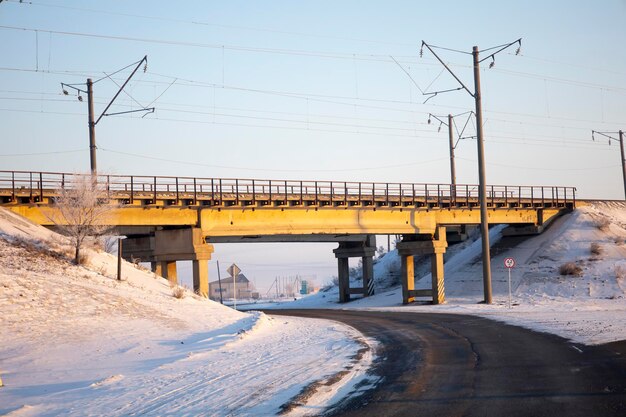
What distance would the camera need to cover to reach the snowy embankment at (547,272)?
43.6m

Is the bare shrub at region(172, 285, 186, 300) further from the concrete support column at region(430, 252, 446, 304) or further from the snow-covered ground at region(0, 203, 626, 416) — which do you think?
the concrete support column at region(430, 252, 446, 304)

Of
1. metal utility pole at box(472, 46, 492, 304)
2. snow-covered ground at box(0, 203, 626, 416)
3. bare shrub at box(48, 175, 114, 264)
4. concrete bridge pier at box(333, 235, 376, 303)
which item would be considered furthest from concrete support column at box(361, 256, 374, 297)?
bare shrub at box(48, 175, 114, 264)

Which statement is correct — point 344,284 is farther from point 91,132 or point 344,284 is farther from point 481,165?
point 91,132

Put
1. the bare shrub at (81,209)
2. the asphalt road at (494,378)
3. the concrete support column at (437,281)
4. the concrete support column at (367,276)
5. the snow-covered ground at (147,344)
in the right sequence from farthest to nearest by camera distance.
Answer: the concrete support column at (367,276) < the concrete support column at (437,281) < the bare shrub at (81,209) < the snow-covered ground at (147,344) < the asphalt road at (494,378)

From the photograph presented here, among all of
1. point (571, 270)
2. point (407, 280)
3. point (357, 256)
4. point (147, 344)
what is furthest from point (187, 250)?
point (571, 270)

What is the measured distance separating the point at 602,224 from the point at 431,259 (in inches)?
654

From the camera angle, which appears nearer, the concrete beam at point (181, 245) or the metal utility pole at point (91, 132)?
the metal utility pole at point (91, 132)

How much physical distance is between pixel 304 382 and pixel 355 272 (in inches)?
2924

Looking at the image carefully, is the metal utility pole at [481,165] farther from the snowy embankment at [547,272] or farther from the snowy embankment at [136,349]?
the snowy embankment at [136,349]

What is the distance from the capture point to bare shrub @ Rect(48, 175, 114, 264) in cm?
3189

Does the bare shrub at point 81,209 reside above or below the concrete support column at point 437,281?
above

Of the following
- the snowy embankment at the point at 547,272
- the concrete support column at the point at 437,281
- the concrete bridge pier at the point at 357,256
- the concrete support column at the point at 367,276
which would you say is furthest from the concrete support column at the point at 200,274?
A: the concrete support column at the point at 367,276

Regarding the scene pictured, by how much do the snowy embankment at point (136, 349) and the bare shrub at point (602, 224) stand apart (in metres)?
36.1

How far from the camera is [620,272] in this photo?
48406mm
